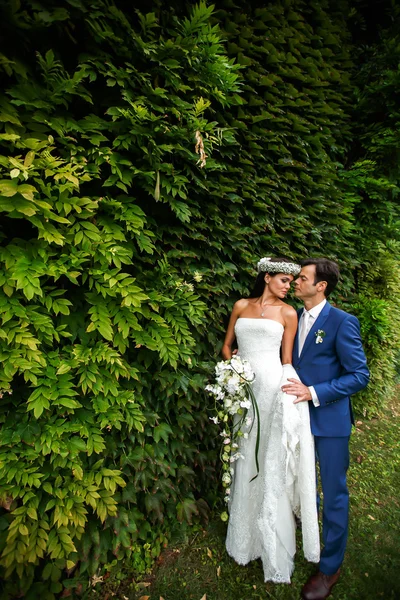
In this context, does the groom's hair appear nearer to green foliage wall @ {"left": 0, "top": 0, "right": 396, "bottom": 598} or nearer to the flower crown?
the flower crown

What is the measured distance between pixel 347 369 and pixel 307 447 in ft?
2.42

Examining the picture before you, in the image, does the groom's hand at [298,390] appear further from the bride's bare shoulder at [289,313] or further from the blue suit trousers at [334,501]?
the bride's bare shoulder at [289,313]

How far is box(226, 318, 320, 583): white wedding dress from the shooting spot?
2.61 m

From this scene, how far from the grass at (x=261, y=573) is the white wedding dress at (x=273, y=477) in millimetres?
167

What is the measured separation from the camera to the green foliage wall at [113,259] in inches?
76.7

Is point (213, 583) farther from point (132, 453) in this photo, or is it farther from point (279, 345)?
point (279, 345)

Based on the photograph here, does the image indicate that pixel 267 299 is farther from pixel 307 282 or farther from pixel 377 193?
pixel 377 193

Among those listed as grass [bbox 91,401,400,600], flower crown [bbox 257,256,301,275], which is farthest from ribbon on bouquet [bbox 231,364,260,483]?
flower crown [bbox 257,256,301,275]

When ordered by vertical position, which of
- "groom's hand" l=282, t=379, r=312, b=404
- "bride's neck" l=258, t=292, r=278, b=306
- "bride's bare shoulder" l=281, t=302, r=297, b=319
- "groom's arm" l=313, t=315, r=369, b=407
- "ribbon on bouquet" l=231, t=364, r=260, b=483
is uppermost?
"bride's neck" l=258, t=292, r=278, b=306

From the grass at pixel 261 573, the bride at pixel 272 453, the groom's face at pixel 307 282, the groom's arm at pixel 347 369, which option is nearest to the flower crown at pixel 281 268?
the bride at pixel 272 453

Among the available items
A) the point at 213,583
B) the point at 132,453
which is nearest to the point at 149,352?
the point at 132,453

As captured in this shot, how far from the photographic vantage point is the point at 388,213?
17.5 ft

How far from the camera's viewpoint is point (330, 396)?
8.35 ft

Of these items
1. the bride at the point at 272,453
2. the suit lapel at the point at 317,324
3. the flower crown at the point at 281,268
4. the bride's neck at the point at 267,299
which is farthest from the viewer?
the bride's neck at the point at 267,299
